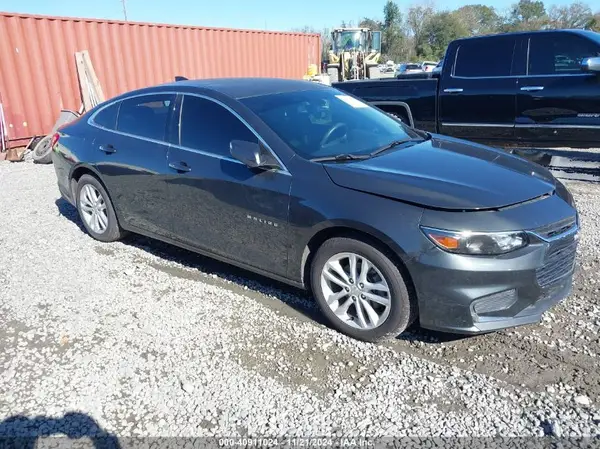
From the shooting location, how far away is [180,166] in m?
4.14

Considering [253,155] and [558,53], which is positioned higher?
[558,53]

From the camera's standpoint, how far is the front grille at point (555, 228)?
2.95 meters

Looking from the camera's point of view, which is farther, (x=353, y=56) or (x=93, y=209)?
(x=353, y=56)

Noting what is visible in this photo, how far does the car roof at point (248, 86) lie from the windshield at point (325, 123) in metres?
0.08

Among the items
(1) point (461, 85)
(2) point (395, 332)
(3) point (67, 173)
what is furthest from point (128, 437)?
(1) point (461, 85)

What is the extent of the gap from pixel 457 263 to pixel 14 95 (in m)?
10.3

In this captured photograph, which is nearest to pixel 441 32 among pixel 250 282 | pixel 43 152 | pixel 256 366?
pixel 43 152

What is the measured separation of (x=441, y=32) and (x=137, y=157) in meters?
58.5

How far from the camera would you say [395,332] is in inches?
125

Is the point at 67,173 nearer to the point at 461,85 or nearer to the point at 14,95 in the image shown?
the point at 461,85

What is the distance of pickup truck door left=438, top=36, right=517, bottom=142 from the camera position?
7.00 meters

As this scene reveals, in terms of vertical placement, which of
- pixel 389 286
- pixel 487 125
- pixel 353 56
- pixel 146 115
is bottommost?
pixel 353 56

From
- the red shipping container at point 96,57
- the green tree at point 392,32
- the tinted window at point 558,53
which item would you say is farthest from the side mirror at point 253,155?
the green tree at point 392,32

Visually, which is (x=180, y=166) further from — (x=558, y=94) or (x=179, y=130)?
(x=558, y=94)
